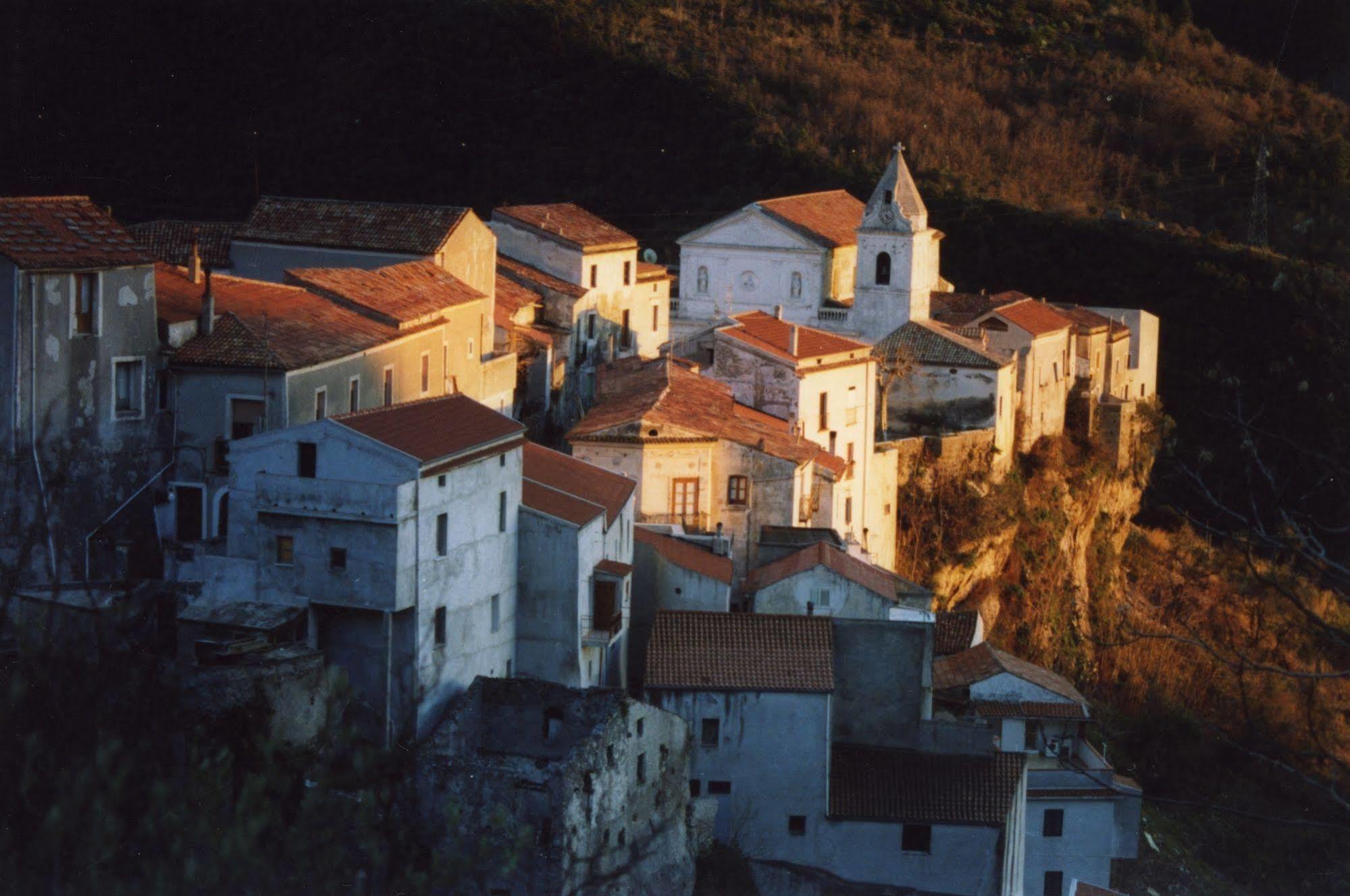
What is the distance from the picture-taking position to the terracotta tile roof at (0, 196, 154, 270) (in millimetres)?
22453

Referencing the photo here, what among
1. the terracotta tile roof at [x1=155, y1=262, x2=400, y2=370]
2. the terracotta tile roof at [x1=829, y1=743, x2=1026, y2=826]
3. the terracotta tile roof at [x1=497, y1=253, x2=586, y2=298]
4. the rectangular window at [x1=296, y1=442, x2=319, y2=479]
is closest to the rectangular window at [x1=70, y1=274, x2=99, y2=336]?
the terracotta tile roof at [x1=155, y1=262, x2=400, y2=370]

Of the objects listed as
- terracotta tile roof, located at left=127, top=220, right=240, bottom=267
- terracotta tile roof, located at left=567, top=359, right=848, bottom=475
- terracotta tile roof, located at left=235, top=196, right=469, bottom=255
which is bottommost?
terracotta tile roof, located at left=567, top=359, right=848, bottom=475

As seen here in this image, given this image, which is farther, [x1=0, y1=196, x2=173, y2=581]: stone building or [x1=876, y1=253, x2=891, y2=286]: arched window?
[x1=876, y1=253, x2=891, y2=286]: arched window

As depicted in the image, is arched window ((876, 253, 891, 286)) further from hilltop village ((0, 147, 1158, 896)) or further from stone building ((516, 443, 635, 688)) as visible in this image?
stone building ((516, 443, 635, 688))

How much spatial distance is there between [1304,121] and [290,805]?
65.6 meters

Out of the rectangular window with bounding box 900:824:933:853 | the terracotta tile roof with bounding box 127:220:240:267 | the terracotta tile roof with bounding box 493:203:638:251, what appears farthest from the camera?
the terracotta tile roof with bounding box 493:203:638:251

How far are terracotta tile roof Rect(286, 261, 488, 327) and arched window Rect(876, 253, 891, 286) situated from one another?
1253 cm

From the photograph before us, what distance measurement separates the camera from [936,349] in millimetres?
39156

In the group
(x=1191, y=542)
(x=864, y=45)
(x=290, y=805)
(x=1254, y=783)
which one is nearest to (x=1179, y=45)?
(x=864, y=45)

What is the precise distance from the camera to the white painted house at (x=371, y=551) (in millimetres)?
21469

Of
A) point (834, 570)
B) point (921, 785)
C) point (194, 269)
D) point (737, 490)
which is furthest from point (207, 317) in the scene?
point (921, 785)

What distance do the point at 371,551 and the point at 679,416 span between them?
9466 millimetres

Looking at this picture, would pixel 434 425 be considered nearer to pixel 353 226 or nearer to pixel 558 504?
pixel 558 504

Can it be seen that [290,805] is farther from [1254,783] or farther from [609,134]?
[609,134]
